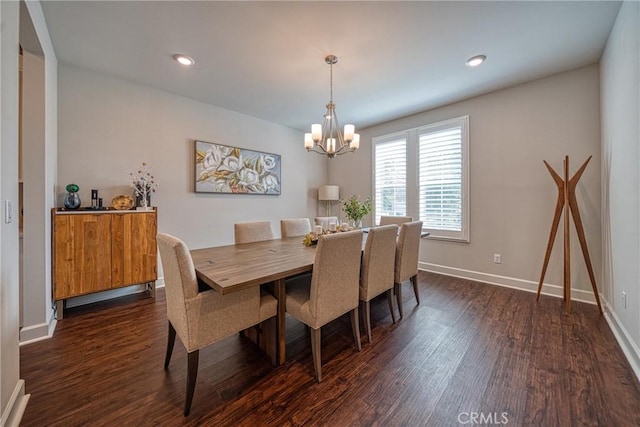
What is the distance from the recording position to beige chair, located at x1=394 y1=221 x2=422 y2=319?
2.42m

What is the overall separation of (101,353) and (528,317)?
12.5ft

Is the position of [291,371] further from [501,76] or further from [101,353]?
[501,76]

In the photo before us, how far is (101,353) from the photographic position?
1.89 m

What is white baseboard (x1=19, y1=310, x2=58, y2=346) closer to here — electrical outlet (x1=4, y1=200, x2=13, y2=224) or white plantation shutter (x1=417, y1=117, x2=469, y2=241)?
electrical outlet (x1=4, y1=200, x2=13, y2=224)

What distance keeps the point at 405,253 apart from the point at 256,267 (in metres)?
1.53

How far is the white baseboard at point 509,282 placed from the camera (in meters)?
2.81

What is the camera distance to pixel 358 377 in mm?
1646

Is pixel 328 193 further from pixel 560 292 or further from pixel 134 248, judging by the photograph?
pixel 560 292

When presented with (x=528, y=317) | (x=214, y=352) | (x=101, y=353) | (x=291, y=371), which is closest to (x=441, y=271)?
(x=528, y=317)

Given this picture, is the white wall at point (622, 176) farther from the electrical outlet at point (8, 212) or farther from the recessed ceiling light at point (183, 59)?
the electrical outlet at point (8, 212)

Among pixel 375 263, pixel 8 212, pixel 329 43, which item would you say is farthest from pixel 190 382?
pixel 329 43

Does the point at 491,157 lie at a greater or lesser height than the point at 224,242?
greater

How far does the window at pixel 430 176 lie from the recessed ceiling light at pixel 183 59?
318 centimetres

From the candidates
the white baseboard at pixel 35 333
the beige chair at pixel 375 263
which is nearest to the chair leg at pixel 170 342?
the white baseboard at pixel 35 333
